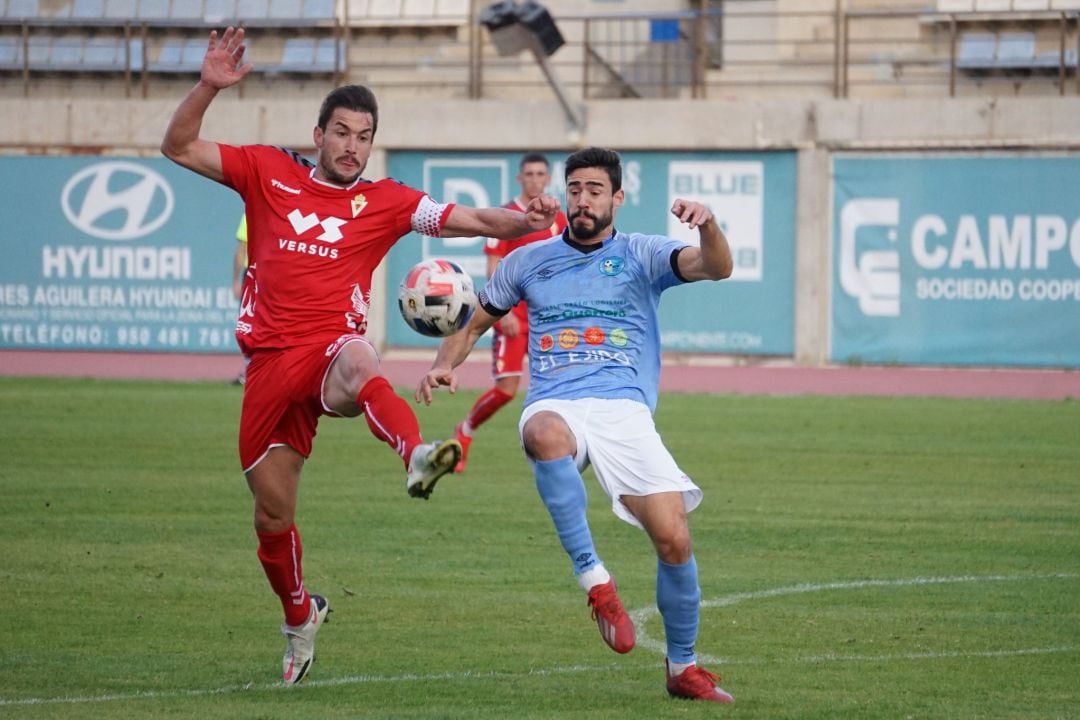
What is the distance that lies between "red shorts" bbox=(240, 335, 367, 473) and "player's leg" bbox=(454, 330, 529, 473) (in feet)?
21.1

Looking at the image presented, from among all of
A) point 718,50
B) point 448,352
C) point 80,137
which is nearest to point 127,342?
point 80,137

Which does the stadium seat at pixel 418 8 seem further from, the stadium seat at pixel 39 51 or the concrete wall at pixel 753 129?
the stadium seat at pixel 39 51

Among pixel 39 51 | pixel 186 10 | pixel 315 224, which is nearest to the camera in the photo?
pixel 315 224

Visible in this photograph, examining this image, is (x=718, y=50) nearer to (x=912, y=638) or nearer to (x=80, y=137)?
(x=80, y=137)

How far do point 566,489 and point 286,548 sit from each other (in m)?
1.24

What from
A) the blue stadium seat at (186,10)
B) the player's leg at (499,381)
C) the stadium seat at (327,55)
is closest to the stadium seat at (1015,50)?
the stadium seat at (327,55)

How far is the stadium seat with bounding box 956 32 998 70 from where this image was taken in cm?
2528

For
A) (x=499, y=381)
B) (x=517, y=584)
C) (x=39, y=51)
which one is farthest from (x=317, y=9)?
(x=517, y=584)

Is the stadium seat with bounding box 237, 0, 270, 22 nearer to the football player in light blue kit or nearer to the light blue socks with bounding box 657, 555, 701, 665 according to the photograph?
the football player in light blue kit

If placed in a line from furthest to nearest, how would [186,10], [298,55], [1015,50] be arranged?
[186,10] → [298,55] → [1015,50]

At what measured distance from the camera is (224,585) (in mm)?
8500

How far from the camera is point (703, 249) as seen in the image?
247 inches

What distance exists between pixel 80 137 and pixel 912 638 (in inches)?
835

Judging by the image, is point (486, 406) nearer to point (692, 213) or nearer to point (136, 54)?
point (692, 213)
